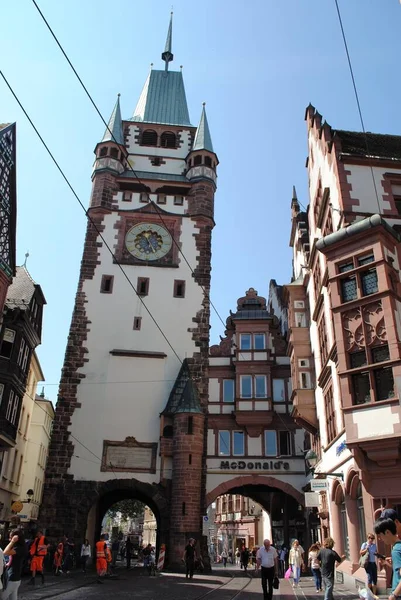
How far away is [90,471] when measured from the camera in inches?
1002

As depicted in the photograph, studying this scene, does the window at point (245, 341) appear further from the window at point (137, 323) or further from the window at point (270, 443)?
the window at point (137, 323)

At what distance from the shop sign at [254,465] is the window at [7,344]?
40.2ft

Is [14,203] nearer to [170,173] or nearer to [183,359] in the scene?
[183,359]

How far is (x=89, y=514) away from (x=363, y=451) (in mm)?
16181

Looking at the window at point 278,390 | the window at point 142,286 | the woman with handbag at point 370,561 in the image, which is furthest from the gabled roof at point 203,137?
the woman with handbag at point 370,561

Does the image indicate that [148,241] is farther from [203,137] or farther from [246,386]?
[246,386]

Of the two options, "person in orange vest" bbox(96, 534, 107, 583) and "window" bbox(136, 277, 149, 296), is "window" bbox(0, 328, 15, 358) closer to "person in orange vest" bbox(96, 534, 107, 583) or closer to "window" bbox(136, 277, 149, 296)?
"window" bbox(136, 277, 149, 296)

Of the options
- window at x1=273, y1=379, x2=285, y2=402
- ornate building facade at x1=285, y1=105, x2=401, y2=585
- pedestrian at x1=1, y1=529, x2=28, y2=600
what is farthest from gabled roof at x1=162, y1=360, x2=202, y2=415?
pedestrian at x1=1, y1=529, x2=28, y2=600

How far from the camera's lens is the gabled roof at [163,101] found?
127 ft

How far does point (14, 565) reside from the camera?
8477 millimetres

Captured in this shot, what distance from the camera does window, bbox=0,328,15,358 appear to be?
2644 cm

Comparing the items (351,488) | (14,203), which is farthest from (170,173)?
(351,488)

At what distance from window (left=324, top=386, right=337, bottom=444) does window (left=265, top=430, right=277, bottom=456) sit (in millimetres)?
9297

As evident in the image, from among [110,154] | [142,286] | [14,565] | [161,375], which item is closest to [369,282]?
[14,565]
